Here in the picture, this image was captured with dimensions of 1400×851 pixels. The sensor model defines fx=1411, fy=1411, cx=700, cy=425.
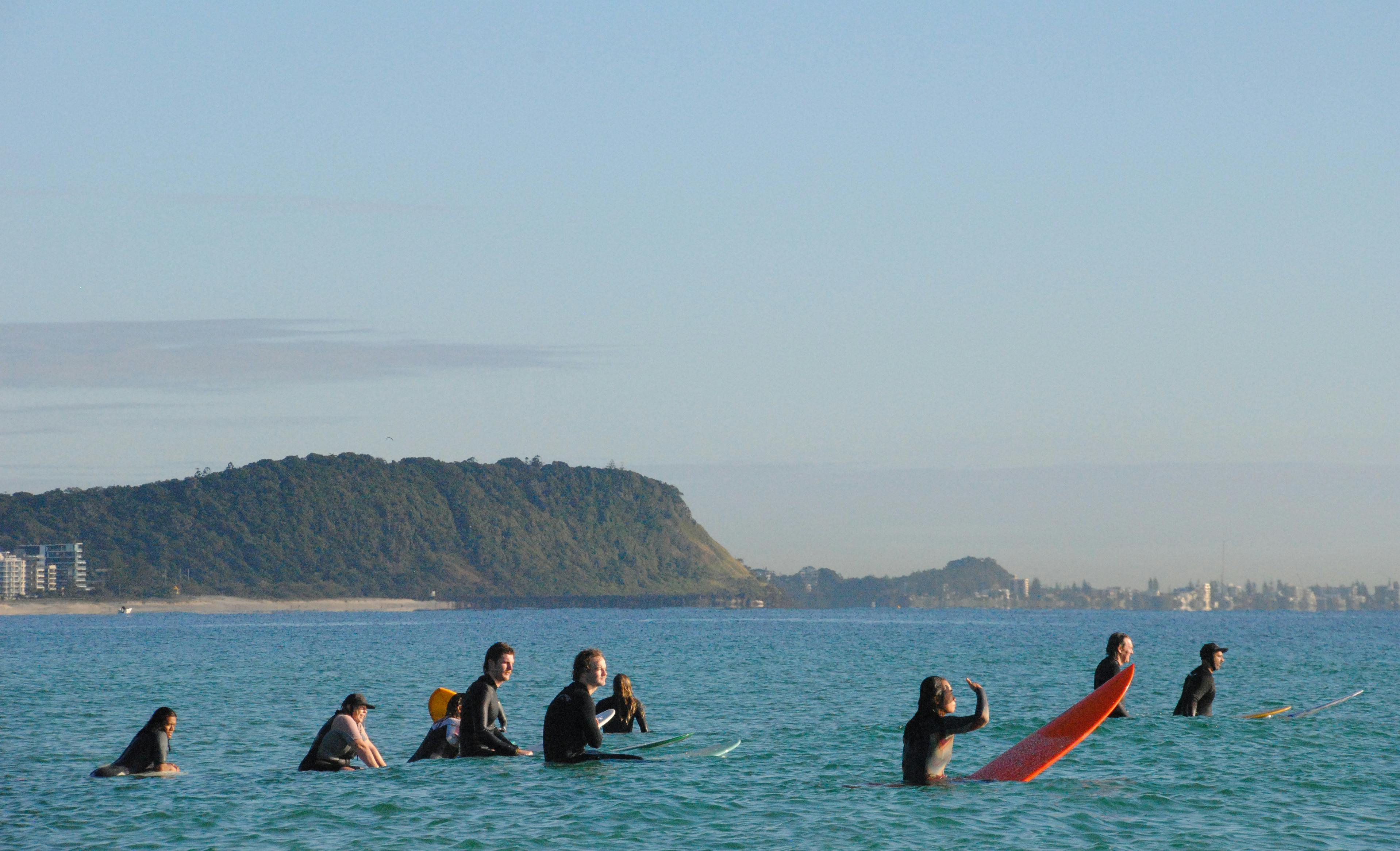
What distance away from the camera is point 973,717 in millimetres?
16109

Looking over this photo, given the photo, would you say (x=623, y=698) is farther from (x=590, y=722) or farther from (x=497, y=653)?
(x=497, y=653)

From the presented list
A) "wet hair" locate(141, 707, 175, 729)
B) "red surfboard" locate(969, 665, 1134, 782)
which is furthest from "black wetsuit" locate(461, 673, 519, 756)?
"red surfboard" locate(969, 665, 1134, 782)

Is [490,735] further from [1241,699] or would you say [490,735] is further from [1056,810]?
[1241,699]

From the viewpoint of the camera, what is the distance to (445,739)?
2177 centimetres

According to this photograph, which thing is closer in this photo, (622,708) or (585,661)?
(585,661)

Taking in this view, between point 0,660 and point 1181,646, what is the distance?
276ft

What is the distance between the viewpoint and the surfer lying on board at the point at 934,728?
16.2 metres

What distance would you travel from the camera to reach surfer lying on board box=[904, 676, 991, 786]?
16188mm

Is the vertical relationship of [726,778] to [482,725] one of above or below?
below

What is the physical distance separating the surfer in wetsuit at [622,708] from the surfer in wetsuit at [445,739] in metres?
2.18

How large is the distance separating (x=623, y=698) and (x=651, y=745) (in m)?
1.56

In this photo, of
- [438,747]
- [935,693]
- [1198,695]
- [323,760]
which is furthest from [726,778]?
[1198,695]

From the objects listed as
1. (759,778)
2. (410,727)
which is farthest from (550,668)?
(759,778)

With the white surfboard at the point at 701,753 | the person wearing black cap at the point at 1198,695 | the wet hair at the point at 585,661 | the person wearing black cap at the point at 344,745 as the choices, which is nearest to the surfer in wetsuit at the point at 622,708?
the white surfboard at the point at 701,753
